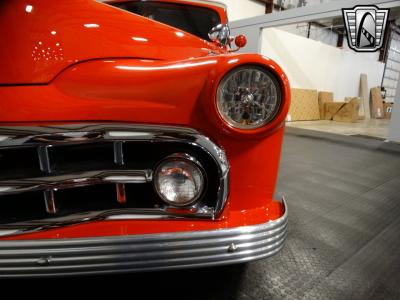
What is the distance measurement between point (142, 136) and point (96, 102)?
156mm

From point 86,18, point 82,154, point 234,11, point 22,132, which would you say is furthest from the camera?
point 234,11

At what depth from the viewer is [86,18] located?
2.90ft

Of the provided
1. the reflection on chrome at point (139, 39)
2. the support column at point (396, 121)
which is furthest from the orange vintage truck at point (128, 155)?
the support column at point (396, 121)

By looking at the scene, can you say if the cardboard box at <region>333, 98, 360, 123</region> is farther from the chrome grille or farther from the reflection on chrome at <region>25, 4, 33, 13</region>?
the reflection on chrome at <region>25, 4, 33, 13</region>

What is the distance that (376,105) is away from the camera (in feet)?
33.1

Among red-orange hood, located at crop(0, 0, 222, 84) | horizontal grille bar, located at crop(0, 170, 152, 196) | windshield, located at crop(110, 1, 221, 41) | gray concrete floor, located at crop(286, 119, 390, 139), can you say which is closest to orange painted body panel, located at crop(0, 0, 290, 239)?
red-orange hood, located at crop(0, 0, 222, 84)

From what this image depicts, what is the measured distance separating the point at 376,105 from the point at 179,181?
37.8ft

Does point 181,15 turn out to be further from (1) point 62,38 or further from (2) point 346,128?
(2) point 346,128

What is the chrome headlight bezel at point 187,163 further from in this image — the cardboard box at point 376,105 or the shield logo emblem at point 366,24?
the cardboard box at point 376,105

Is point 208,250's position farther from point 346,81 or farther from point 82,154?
point 346,81

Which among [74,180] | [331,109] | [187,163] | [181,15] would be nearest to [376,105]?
[331,109]

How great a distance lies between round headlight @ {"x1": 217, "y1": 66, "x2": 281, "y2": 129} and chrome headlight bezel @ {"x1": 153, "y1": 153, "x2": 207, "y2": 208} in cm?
14

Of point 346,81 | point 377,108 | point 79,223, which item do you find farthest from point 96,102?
point 377,108

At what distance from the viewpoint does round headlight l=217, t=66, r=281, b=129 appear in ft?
2.37
